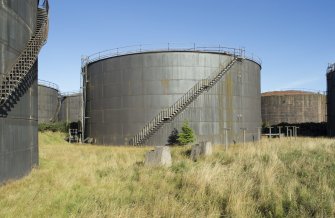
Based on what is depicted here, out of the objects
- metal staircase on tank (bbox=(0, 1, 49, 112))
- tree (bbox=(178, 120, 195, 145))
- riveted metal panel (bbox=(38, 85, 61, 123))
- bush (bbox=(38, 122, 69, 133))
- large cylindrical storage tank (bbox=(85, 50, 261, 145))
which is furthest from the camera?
riveted metal panel (bbox=(38, 85, 61, 123))

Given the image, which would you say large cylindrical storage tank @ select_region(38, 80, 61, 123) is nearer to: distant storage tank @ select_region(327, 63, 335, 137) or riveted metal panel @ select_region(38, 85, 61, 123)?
riveted metal panel @ select_region(38, 85, 61, 123)

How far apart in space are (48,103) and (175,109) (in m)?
26.5

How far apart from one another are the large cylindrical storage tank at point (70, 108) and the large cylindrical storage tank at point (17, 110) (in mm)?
36396

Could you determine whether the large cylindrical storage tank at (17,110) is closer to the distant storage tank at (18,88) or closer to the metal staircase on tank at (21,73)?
the distant storage tank at (18,88)

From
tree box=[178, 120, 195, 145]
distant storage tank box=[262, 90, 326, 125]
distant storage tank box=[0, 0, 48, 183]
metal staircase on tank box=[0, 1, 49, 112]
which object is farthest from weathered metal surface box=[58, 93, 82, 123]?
distant storage tank box=[0, 0, 48, 183]

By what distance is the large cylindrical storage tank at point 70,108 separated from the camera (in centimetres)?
5416

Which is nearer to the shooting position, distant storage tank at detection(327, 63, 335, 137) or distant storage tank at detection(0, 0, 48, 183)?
distant storage tank at detection(0, 0, 48, 183)

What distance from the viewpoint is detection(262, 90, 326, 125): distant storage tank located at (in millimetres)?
54469

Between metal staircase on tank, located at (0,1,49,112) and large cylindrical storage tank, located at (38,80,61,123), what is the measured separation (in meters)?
33.2

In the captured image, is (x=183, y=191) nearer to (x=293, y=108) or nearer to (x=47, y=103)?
(x=47, y=103)

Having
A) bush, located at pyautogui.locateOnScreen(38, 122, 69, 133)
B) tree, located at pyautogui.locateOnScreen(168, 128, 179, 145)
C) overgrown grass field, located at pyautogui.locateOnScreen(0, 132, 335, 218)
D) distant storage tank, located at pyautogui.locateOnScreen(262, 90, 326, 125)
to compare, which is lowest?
overgrown grass field, located at pyautogui.locateOnScreen(0, 132, 335, 218)

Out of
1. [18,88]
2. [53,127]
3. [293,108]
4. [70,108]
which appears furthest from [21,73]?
[293,108]

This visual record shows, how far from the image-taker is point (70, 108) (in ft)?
181

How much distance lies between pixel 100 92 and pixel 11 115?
832 inches
